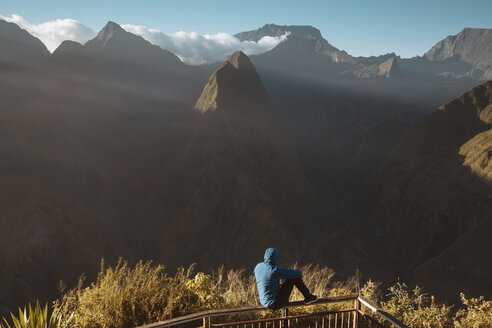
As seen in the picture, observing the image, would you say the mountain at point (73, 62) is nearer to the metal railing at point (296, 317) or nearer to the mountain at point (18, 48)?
the mountain at point (18, 48)

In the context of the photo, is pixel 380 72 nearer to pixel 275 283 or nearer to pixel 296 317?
pixel 275 283

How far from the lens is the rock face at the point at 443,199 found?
3503 cm

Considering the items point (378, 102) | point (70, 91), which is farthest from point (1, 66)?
point (378, 102)

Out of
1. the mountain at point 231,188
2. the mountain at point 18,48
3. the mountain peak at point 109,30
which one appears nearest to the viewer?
the mountain at point 231,188

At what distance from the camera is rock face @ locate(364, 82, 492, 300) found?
115ft

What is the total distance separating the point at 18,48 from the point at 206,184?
64.3 meters

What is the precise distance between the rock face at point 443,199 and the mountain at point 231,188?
44.4 feet

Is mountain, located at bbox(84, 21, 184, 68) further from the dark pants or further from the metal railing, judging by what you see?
the dark pants

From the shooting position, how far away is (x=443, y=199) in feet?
146

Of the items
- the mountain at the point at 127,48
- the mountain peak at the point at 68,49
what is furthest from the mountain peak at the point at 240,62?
the mountain peak at the point at 68,49

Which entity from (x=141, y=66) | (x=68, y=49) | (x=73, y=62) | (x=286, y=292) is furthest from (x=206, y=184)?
(x=141, y=66)

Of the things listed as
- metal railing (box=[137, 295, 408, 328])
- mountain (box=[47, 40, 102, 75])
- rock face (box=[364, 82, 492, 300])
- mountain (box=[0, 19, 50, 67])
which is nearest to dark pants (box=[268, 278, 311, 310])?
metal railing (box=[137, 295, 408, 328])

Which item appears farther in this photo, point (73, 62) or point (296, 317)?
point (73, 62)

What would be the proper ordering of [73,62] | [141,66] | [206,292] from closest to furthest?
[206,292] < [73,62] < [141,66]
